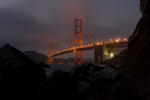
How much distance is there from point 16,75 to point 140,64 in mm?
3858

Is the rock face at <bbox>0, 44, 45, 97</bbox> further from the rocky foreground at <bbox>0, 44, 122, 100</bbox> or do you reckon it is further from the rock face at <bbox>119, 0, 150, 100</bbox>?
the rock face at <bbox>119, 0, 150, 100</bbox>

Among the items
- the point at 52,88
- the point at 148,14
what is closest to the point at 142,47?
the point at 148,14

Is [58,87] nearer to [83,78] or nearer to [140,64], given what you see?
[83,78]

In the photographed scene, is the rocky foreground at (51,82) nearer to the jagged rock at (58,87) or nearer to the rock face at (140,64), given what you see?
the jagged rock at (58,87)

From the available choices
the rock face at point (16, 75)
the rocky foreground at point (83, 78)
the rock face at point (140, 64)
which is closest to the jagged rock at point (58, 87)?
the rocky foreground at point (83, 78)

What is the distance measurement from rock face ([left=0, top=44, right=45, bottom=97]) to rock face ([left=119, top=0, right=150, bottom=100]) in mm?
3285

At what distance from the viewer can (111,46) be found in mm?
36125

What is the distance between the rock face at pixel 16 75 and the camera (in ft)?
16.5

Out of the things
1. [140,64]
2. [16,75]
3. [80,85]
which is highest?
[140,64]

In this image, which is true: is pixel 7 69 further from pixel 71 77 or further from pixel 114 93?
pixel 114 93

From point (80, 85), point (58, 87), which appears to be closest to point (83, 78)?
point (80, 85)

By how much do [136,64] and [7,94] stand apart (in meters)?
3.89

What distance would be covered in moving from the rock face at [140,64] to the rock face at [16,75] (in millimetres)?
3285

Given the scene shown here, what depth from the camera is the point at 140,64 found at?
3.59 meters
